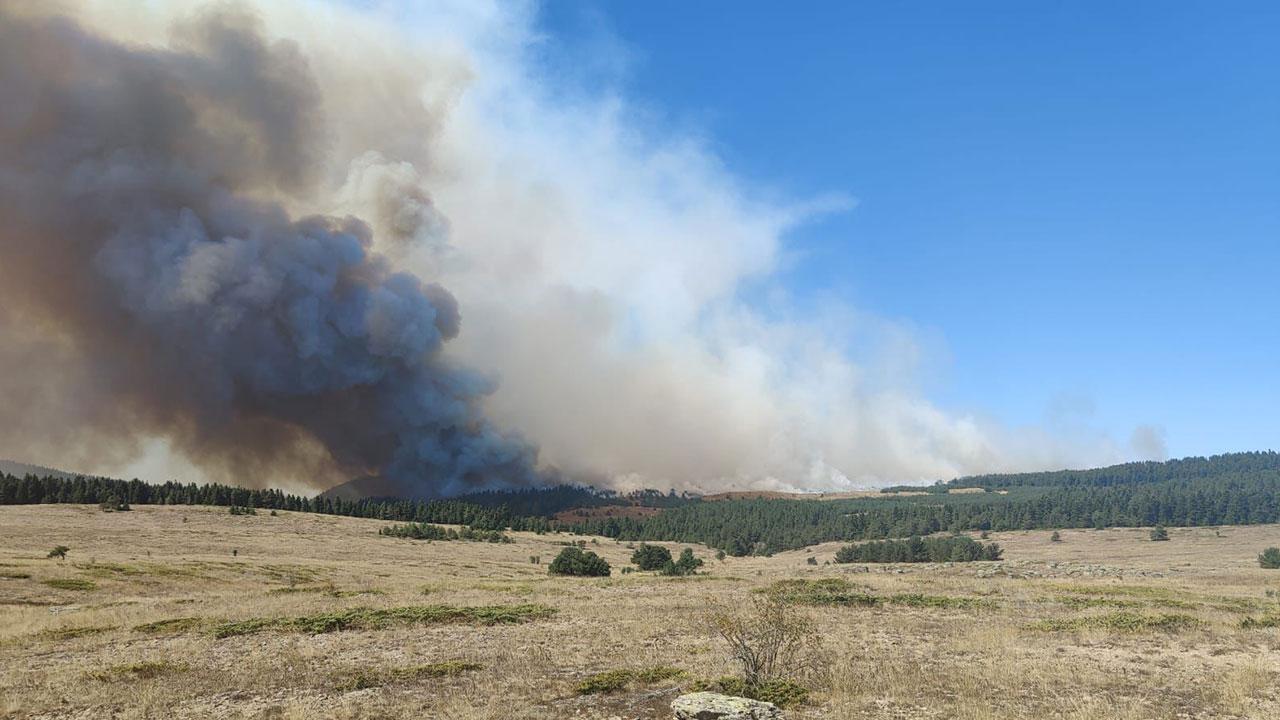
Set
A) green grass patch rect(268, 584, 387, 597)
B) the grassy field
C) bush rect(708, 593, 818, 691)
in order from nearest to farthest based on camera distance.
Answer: the grassy field → bush rect(708, 593, 818, 691) → green grass patch rect(268, 584, 387, 597)

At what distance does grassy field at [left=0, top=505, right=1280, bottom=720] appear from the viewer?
15820 mm

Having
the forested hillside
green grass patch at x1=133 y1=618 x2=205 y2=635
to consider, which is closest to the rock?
green grass patch at x1=133 y1=618 x2=205 y2=635

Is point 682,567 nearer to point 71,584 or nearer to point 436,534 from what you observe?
point 436,534

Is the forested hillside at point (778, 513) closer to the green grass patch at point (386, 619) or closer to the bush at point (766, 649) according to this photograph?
the green grass patch at point (386, 619)

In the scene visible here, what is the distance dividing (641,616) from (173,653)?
54.4 feet

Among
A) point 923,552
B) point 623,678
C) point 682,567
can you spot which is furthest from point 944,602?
point 923,552

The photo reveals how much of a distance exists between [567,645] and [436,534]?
8592 cm

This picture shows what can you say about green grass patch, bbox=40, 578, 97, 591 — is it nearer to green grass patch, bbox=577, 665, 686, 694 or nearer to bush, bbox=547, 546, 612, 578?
bush, bbox=547, 546, 612, 578

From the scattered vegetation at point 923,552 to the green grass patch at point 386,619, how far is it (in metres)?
78.3

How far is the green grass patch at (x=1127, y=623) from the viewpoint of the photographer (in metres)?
25.5

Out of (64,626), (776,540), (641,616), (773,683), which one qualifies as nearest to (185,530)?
(64,626)

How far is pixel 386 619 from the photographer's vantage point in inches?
1126

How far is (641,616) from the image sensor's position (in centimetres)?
2958

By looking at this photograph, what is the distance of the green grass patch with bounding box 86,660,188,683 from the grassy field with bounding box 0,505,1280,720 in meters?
0.10
